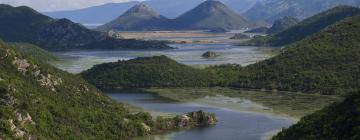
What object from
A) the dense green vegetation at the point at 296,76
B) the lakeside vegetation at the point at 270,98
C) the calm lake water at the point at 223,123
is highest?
the dense green vegetation at the point at 296,76

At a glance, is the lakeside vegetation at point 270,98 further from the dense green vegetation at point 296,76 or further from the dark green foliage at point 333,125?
the dark green foliage at point 333,125

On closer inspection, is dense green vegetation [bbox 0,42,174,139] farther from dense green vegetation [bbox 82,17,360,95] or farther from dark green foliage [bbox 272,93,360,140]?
dense green vegetation [bbox 82,17,360,95]

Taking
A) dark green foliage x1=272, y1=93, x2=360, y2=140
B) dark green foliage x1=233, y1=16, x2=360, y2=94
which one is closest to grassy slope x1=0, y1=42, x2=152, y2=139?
dark green foliage x1=272, y1=93, x2=360, y2=140

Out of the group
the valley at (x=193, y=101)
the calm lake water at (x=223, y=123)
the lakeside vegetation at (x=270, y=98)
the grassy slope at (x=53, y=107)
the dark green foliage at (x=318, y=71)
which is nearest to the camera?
the valley at (x=193, y=101)

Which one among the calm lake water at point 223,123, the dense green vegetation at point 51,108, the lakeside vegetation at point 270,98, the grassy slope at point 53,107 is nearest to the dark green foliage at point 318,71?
the lakeside vegetation at point 270,98

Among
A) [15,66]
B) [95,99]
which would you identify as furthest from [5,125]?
[95,99]

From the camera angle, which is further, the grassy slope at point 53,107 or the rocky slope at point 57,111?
the grassy slope at point 53,107

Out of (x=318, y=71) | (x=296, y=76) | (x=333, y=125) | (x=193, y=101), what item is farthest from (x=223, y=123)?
(x=318, y=71)
